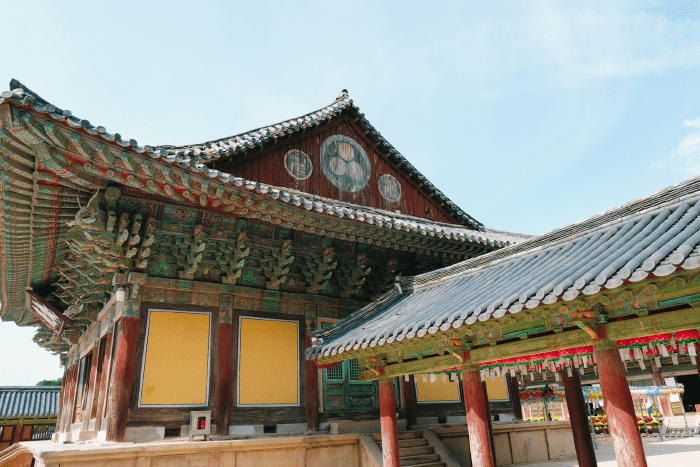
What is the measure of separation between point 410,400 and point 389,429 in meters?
3.30

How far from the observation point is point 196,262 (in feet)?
29.1

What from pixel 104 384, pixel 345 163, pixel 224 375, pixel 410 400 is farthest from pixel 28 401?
pixel 410 400

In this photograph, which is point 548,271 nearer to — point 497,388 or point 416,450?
point 416,450

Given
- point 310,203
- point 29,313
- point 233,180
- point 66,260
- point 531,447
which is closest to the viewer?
point 233,180

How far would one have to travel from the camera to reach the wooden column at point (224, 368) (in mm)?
8656

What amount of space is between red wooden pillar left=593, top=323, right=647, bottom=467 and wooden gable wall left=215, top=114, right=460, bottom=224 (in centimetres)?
832

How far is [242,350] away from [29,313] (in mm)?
8887

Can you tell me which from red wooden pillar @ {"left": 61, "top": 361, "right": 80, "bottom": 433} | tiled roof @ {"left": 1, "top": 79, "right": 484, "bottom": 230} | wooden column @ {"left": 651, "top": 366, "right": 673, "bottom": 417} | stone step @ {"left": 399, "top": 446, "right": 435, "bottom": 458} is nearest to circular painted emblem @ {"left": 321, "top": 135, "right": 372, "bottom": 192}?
tiled roof @ {"left": 1, "top": 79, "right": 484, "bottom": 230}

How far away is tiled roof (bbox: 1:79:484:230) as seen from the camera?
5702mm

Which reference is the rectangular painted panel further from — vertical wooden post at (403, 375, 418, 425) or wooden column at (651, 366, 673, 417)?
wooden column at (651, 366, 673, 417)

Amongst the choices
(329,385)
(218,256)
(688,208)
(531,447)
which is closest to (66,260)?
(218,256)

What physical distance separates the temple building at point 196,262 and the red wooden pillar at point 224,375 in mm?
27

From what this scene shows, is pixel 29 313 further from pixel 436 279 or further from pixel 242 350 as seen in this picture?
pixel 436 279

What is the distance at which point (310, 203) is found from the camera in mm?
8484
